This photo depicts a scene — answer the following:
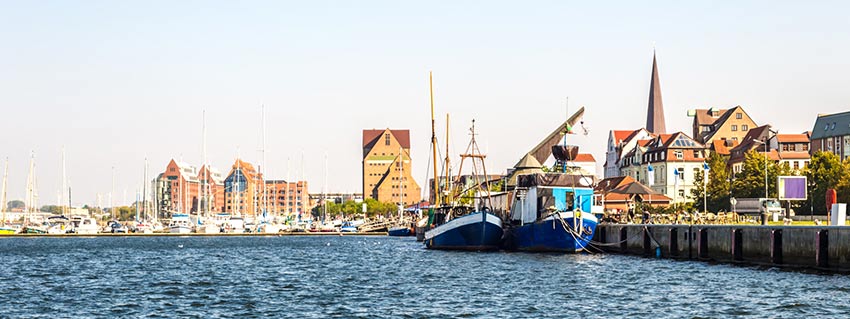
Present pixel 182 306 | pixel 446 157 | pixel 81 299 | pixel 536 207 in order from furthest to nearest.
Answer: pixel 446 157 < pixel 536 207 < pixel 81 299 < pixel 182 306

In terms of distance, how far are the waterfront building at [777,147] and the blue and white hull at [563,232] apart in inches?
3506

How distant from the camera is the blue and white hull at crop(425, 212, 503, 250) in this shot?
278 feet

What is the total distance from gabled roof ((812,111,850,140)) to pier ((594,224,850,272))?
2945 inches

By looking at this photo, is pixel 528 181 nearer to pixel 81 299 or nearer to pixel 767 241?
pixel 767 241

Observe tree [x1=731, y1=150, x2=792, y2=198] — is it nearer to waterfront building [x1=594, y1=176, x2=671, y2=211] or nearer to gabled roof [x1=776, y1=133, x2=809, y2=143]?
waterfront building [x1=594, y1=176, x2=671, y2=211]

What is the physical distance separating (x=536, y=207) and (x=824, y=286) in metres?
36.3

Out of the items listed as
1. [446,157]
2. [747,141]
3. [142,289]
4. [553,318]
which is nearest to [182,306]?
[142,289]

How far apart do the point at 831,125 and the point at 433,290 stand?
118 metres

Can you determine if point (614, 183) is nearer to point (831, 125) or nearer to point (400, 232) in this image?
point (831, 125)

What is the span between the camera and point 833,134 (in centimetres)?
15350

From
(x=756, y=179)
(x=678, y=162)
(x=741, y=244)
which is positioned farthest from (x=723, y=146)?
(x=741, y=244)

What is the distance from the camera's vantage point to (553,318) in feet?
129

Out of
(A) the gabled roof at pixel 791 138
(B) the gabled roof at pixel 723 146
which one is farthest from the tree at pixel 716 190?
(B) the gabled roof at pixel 723 146

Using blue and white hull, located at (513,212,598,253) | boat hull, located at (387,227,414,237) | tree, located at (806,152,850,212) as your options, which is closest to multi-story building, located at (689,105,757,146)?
boat hull, located at (387,227,414,237)
